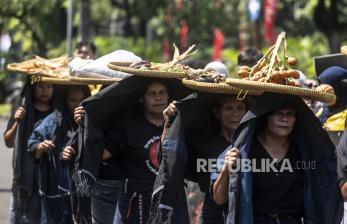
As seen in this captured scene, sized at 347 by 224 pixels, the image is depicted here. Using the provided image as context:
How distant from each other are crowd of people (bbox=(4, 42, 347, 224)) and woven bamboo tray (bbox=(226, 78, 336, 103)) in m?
0.16

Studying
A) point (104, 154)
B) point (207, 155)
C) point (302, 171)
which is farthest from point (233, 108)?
point (104, 154)

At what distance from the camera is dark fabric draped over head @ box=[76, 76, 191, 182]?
729 cm

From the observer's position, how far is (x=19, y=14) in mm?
16391

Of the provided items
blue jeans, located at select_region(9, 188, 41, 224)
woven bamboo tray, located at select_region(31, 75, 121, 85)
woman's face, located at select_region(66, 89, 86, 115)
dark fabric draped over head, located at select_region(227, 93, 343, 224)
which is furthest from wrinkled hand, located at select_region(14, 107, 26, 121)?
dark fabric draped over head, located at select_region(227, 93, 343, 224)

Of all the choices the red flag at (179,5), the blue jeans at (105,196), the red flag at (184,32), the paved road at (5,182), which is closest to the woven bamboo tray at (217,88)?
the blue jeans at (105,196)

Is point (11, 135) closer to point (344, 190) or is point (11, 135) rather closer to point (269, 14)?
point (344, 190)

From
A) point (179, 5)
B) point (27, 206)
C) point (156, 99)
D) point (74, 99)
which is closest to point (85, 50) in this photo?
point (74, 99)

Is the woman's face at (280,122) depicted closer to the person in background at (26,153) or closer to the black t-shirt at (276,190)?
the black t-shirt at (276,190)

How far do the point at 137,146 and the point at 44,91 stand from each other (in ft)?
7.13

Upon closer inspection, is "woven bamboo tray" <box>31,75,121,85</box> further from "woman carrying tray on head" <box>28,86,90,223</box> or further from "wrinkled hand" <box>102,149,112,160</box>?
"wrinkled hand" <box>102,149,112,160</box>

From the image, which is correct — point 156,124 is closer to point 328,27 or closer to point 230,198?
point 230,198

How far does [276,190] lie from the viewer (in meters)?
5.86

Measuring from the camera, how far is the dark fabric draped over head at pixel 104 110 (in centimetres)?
729

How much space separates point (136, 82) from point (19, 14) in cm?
944
